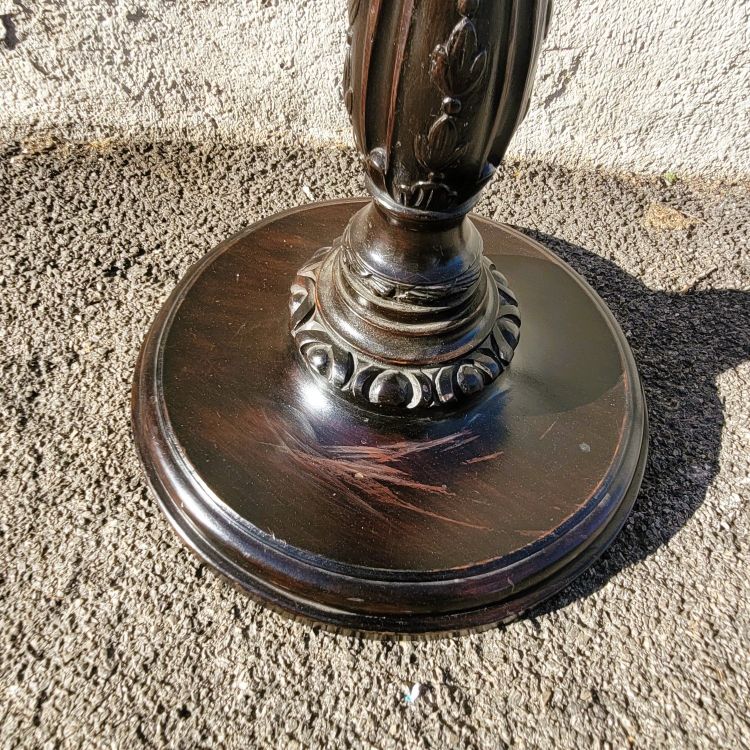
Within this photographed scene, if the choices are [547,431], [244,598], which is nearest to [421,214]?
[547,431]

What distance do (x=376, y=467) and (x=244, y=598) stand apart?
23 cm

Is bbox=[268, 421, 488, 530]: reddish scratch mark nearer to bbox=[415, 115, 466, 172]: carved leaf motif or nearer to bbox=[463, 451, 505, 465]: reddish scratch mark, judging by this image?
bbox=[463, 451, 505, 465]: reddish scratch mark

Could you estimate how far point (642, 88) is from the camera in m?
1.49

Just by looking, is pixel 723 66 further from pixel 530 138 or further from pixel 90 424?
pixel 90 424

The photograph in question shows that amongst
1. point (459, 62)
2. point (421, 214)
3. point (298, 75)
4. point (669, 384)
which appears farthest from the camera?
point (298, 75)

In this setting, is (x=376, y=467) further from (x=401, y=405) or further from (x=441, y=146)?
(x=441, y=146)

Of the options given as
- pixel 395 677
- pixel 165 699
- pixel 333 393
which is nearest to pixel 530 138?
pixel 333 393

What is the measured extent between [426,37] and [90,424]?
0.71m

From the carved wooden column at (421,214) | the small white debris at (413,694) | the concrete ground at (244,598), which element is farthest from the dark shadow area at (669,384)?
the carved wooden column at (421,214)

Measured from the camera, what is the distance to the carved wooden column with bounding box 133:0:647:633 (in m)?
0.76

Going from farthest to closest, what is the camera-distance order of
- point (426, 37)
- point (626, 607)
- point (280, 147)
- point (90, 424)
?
1. point (280, 147)
2. point (90, 424)
3. point (626, 607)
4. point (426, 37)

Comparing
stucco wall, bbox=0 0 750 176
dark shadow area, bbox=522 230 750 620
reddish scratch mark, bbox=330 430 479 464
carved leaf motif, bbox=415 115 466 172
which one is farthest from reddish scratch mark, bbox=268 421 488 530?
stucco wall, bbox=0 0 750 176

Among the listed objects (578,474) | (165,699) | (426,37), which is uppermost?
(426,37)

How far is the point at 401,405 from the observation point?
3.07ft
